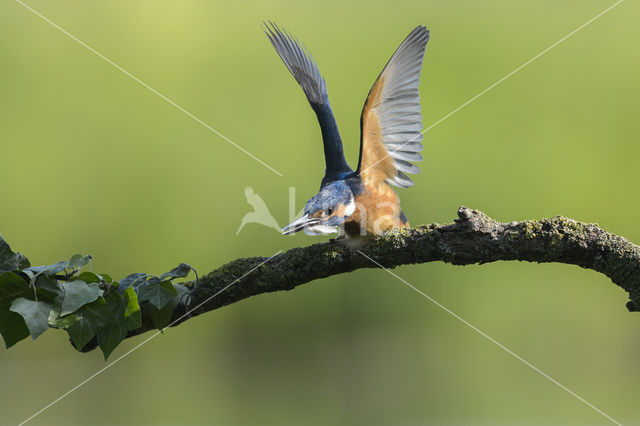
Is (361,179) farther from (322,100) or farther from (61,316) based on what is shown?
(61,316)

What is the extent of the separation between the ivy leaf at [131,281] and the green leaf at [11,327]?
0.19m

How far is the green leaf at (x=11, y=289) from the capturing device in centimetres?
113

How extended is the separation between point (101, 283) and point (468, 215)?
0.73 m

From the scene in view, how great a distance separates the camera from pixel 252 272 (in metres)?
1.27

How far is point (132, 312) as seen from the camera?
120 centimetres

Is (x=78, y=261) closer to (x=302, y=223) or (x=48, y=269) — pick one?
(x=48, y=269)

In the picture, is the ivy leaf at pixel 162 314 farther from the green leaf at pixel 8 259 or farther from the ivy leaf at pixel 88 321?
the green leaf at pixel 8 259

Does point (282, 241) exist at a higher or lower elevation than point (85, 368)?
higher

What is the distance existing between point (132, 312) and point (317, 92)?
2.28ft

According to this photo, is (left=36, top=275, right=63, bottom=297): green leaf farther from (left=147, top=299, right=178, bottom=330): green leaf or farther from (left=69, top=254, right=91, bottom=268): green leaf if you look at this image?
(left=147, top=299, right=178, bottom=330): green leaf

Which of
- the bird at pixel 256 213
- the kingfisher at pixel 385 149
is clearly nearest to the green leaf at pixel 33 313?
the bird at pixel 256 213

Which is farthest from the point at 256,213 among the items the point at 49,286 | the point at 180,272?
the point at 49,286

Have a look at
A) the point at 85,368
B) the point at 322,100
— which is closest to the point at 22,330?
the point at 322,100

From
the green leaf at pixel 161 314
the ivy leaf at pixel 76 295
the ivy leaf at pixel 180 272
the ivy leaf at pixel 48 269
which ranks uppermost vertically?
the ivy leaf at pixel 180 272
